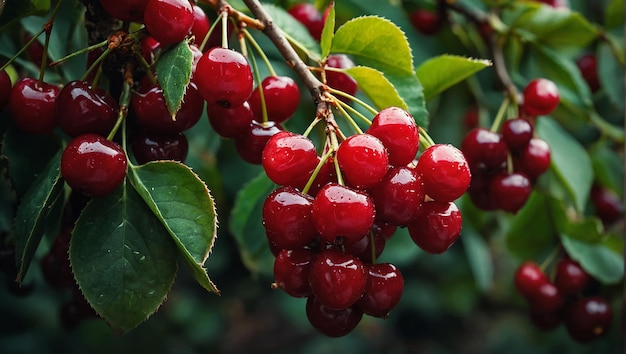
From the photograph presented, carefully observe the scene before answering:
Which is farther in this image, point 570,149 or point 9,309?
point 9,309

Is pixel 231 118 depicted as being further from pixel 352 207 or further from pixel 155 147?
pixel 352 207

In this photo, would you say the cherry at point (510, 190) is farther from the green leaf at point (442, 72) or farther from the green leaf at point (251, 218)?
the green leaf at point (251, 218)

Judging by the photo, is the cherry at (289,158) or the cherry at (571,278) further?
the cherry at (571,278)

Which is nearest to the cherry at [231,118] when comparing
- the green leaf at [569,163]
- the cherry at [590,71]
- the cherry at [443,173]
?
the cherry at [443,173]

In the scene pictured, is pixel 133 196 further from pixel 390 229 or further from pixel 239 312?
pixel 239 312

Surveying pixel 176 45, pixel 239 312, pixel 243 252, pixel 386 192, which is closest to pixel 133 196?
pixel 176 45

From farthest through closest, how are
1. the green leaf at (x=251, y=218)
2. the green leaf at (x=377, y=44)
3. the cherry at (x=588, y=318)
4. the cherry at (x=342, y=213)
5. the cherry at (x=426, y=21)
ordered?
the cherry at (x=426, y=21) → the cherry at (x=588, y=318) → the green leaf at (x=251, y=218) → the green leaf at (x=377, y=44) → the cherry at (x=342, y=213)

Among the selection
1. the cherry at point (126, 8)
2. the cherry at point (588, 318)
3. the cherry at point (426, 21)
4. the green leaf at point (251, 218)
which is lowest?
the cherry at point (588, 318)

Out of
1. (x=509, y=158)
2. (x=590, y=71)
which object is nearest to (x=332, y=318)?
(x=509, y=158)
